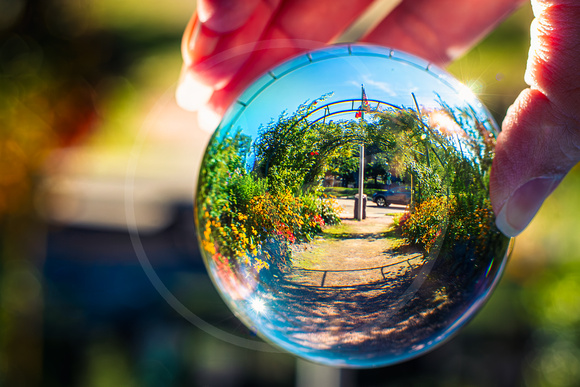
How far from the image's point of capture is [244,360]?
143 inches

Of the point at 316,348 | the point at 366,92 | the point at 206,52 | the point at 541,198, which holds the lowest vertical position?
the point at 316,348

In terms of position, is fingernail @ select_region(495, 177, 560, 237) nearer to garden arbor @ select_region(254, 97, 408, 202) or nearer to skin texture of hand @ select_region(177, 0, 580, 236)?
skin texture of hand @ select_region(177, 0, 580, 236)

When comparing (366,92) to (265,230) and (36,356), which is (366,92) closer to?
(265,230)

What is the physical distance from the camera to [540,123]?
718mm

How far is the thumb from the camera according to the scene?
701 millimetres

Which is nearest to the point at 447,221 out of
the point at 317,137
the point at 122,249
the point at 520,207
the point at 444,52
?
the point at 520,207

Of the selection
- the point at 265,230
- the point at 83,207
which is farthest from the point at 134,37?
the point at 265,230

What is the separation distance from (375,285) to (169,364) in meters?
3.61

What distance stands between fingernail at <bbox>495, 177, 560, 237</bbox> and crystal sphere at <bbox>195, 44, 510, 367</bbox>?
0.02m

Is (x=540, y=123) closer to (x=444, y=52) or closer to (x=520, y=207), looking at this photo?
(x=520, y=207)

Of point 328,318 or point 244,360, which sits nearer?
point 328,318

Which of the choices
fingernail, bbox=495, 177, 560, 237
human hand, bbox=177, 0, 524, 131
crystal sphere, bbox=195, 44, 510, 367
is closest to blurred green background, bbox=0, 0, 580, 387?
human hand, bbox=177, 0, 524, 131

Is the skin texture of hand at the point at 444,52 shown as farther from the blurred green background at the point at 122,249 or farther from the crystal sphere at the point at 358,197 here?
the blurred green background at the point at 122,249

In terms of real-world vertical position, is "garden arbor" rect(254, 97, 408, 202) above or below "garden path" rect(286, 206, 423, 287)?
above
